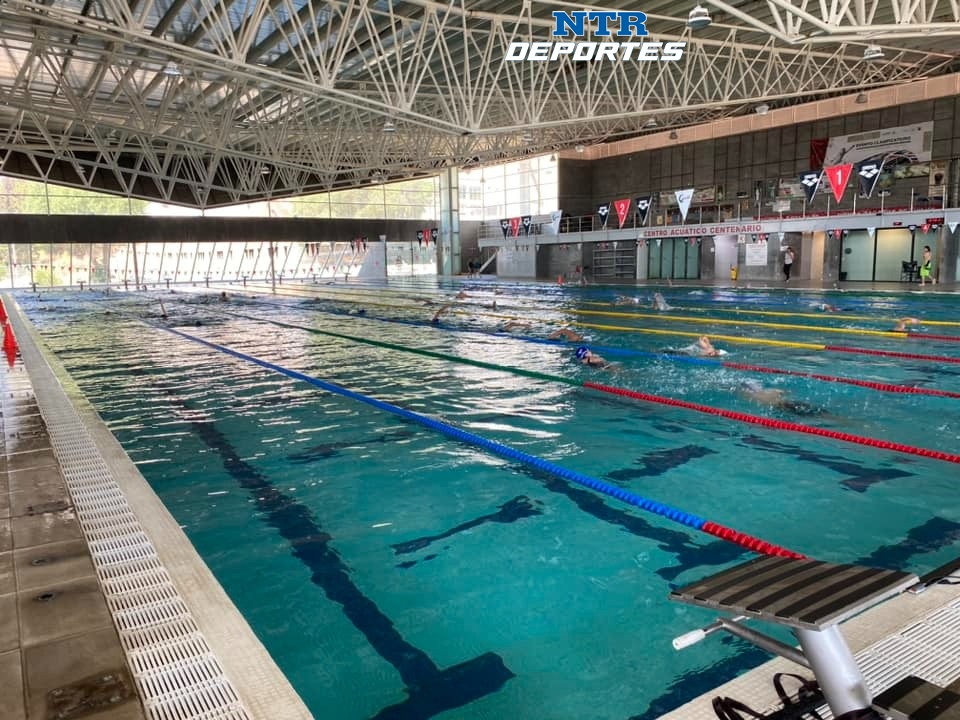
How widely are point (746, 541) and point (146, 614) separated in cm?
302

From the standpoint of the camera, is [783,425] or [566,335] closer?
[783,425]

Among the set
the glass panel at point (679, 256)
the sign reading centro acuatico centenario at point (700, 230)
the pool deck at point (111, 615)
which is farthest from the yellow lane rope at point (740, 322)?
the glass panel at point (679, 256)

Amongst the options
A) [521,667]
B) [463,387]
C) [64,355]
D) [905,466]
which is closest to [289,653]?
[521,667]

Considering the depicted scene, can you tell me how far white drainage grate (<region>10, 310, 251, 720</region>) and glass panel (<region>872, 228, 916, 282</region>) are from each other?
29.6m

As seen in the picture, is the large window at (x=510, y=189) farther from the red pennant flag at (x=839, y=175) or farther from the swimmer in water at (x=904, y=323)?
the swimmer in water at (x=904, y=323)

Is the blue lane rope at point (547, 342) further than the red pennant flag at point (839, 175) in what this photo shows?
No

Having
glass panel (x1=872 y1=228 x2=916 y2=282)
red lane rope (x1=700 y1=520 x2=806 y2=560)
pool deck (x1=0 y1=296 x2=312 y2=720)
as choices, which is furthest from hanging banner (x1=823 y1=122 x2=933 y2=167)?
pool deck (x1=0 y1=296 x2=312 y2=720)

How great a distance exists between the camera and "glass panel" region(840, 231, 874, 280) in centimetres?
2836

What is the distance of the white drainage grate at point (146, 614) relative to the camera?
233 centimetres

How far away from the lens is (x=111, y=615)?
2807 millimetres

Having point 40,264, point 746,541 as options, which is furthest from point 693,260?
point 40,264

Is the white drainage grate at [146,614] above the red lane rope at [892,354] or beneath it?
beneath

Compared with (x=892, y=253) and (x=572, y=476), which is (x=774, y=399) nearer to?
(x=572, y=476)

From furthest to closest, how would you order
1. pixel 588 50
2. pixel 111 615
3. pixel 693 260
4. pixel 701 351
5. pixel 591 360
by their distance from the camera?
pixel 693 260 < pixel 588 50 < pixel 701 351 < pixel 591 360 < pixel 111 615
